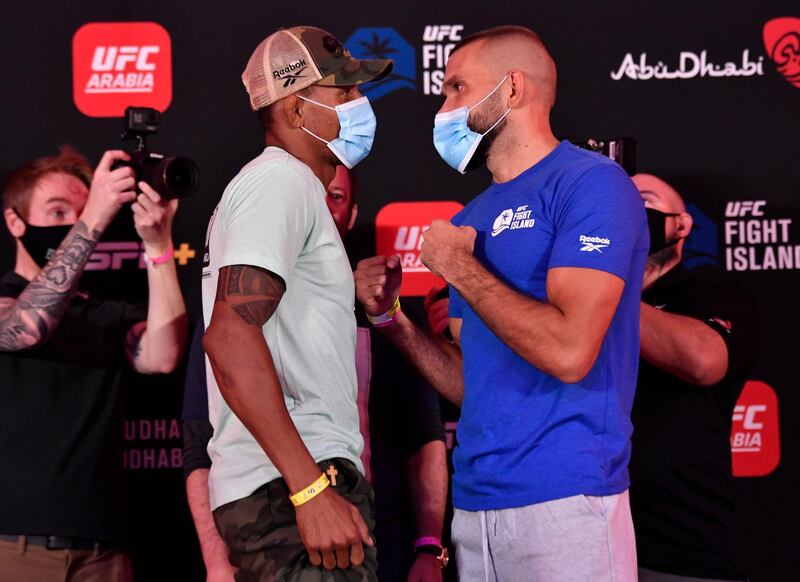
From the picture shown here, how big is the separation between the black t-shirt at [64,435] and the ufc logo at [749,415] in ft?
5.92

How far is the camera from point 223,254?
1.57m

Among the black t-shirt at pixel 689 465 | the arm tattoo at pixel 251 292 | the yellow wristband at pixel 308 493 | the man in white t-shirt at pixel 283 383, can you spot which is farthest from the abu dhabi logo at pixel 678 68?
the yellow wristband at pixel 308 493

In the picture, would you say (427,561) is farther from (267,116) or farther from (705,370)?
(267,116)

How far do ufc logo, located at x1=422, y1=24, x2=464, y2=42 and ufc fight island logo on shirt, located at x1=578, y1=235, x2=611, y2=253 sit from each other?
1464 mm

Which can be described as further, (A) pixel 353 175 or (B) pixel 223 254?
(A) pixel 353 175

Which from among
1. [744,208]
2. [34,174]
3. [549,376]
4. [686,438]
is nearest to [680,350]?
[686,438]

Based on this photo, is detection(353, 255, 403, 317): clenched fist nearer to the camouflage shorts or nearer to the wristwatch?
the camouflage shorts

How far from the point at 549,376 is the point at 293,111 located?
0.69m

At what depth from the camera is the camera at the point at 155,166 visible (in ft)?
8.19

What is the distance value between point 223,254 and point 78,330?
4.30ft

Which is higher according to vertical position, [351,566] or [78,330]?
[78,330]

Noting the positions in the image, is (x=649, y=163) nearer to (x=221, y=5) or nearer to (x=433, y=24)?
(x=433, y=24)

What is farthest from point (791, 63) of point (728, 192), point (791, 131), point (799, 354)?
point (799, 354)

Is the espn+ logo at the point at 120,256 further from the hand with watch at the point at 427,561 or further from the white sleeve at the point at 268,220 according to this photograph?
the white sleeve at the point at 268,220
